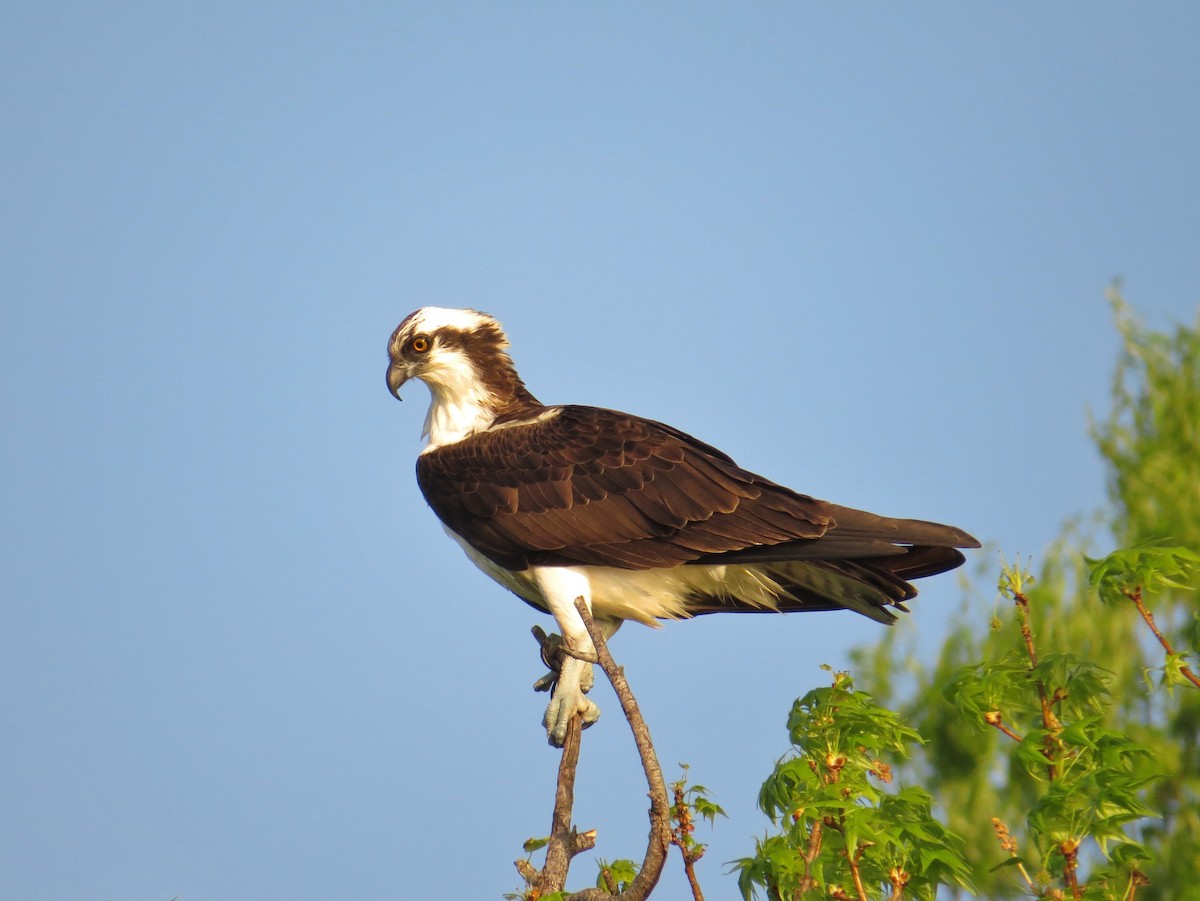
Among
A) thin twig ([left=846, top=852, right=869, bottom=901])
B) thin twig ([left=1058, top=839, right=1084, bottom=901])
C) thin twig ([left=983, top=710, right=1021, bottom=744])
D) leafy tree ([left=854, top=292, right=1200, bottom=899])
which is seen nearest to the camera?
thin twig ([left=1058, top=839, right=1084, bottom=901])

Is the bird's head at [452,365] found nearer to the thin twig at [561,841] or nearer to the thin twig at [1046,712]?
the thin twig at [561,841]

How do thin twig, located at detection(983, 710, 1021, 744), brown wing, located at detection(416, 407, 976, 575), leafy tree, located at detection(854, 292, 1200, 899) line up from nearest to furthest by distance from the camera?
thin twig, located at detection(983, 710, 1021, 744) < brown wing, located at detection(416, 407, 976, 575) < leafy tree, located at detection(854, 292, 1200, 899)

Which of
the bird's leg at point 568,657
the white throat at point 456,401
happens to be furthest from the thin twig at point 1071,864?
the white throat at point 456,401

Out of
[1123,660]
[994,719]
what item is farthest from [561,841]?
[1123,660]

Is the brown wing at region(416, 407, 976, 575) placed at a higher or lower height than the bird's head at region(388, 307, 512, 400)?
Result: lower

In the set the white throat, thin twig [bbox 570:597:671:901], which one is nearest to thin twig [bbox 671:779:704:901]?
thin twig [bbox 570:597:671:901]

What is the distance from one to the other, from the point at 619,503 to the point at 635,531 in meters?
0.20

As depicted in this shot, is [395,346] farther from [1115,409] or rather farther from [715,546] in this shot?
[1115,409]

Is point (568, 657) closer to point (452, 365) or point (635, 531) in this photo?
point (635, 531)

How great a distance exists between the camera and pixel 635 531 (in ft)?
24.2

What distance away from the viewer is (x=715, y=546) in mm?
7203

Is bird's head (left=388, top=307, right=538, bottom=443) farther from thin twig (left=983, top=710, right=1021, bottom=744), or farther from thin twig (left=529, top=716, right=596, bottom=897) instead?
thin twig (left=983, top=710, right=1021, bottom=744)

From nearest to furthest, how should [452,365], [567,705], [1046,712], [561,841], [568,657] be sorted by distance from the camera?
[1046,712], [561,841], [567,705], [568,657], [452,365]

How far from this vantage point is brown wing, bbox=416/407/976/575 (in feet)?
23.3
